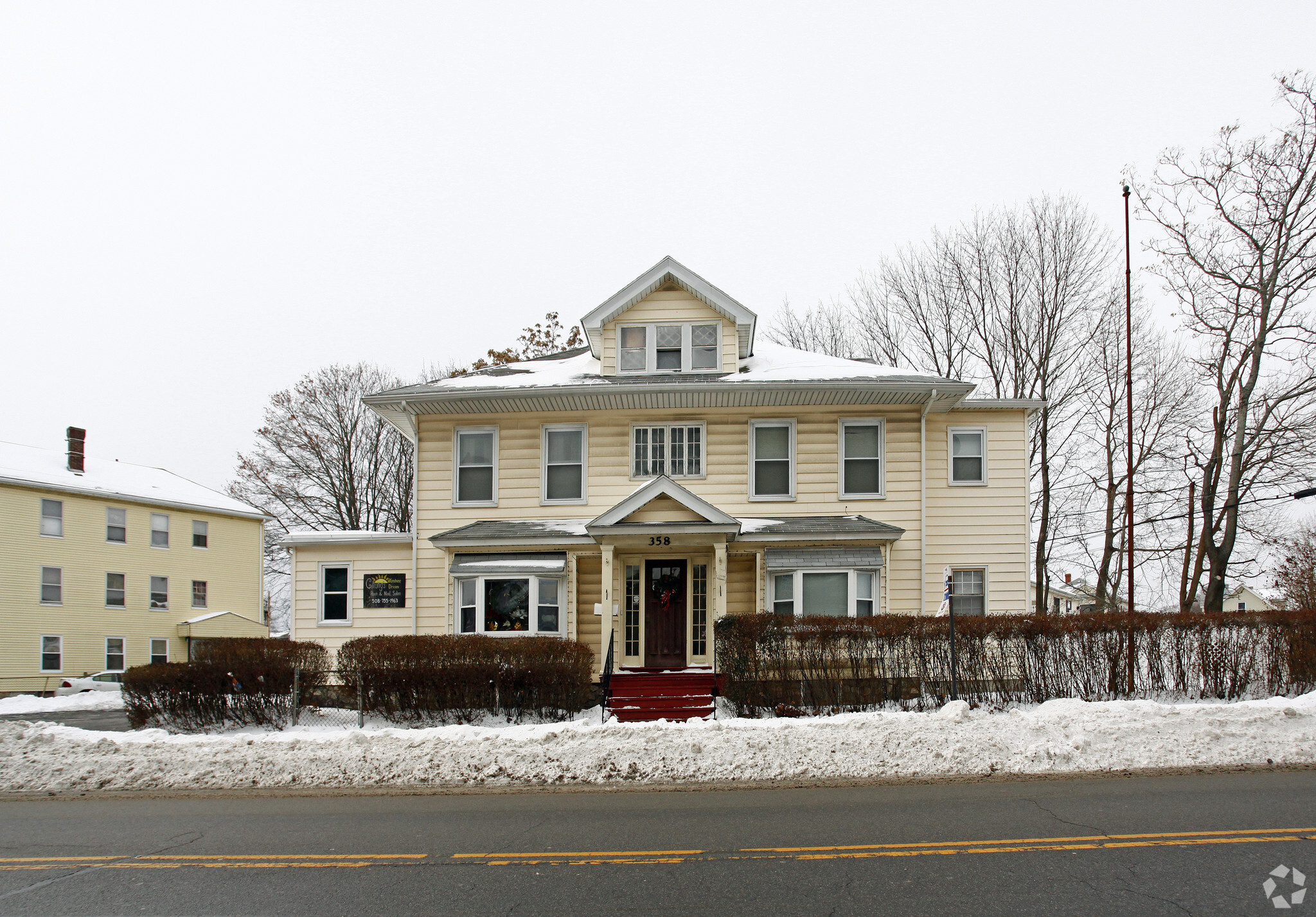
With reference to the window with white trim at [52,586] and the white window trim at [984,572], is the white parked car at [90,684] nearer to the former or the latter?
the window with white trim at [52,586]

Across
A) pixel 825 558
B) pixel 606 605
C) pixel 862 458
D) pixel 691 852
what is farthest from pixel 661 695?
pixel 691 852

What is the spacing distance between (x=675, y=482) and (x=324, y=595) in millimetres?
7954

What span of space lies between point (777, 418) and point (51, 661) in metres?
28.1

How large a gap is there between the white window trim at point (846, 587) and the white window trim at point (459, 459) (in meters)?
5.99

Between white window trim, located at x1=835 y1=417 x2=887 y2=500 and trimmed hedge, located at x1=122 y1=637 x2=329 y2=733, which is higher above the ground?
white window trim, located at x1=835 y1=417 x2=887 y2=500

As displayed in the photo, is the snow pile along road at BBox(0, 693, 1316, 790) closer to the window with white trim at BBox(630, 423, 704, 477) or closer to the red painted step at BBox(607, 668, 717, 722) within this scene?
the red painted step at BBox(607, 668, 717, 722)

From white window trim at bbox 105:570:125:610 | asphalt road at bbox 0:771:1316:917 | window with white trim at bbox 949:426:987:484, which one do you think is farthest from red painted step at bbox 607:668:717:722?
white window trim at bbox 105:570:125:610

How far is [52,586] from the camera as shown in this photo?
101ft

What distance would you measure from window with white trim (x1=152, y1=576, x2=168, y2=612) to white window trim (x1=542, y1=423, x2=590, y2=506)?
950 inches

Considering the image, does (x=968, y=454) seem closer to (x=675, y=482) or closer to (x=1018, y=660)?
(x=1018, y=660)

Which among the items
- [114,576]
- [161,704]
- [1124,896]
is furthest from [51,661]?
[1124,896]

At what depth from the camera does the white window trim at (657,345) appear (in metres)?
18.6

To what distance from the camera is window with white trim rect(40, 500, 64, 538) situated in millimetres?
30656

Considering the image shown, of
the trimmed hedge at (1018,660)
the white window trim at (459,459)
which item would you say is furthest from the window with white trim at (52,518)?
the trimmed hedge at (1018,660)
